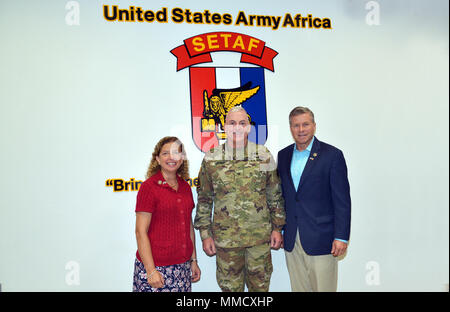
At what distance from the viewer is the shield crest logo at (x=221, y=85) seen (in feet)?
7.73

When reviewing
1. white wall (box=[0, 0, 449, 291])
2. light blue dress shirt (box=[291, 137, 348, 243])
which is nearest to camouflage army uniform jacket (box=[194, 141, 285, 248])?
light blue dress shirt (box=[291, 137, 348, 243])

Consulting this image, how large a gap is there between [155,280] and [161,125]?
1.18 m

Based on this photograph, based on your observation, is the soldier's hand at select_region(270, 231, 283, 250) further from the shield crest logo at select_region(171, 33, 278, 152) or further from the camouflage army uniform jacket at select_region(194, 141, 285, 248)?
the shield crest logo at select_region(171, 33, 278, 152)

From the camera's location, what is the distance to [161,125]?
2.35 meters

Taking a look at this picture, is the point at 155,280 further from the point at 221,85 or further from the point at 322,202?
the point at 221,85

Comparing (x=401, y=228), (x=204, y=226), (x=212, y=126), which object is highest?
(x=212, y=126)

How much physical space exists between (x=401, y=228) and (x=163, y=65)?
7.91 feet

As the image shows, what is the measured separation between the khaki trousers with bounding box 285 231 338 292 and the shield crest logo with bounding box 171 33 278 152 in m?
0.92

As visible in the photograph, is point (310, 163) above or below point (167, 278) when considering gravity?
above

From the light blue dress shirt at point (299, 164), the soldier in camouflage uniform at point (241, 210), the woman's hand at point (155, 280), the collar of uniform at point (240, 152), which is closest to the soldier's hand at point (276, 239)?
the soldier in camouflage uniform at point (241, 210)

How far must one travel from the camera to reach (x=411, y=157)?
2615 millimetres

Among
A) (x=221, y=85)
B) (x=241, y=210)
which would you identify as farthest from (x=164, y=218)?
(x=221, y=85)
